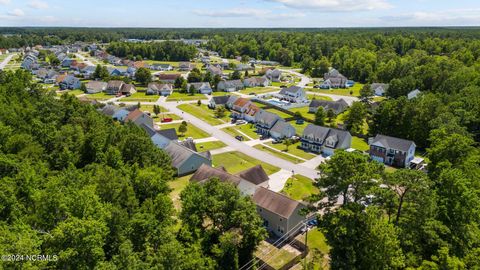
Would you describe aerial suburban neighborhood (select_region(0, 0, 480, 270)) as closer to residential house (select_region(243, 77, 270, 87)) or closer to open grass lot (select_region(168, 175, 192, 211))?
open grass lot (select_region(168, 175, 192, 211))

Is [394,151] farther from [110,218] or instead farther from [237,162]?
[110,218]

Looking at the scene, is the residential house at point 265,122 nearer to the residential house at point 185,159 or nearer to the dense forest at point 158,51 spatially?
the residential house at point 185,159

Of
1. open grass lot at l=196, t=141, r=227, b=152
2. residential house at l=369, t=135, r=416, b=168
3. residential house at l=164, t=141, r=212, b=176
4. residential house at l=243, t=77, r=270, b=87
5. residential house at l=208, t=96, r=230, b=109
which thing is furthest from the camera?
residential house at l=243, t=77, r=270, b=87

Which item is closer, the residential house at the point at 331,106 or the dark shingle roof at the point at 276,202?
the dark shingle roof at the point at 276,202

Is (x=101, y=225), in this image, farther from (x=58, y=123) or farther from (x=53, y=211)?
(x=58, y=123)

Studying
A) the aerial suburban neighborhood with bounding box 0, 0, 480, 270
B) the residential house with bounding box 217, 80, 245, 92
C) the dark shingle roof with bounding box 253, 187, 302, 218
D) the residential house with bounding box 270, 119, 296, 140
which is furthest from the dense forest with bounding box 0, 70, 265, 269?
the residential house with bounding box 217, 80, 245, 92

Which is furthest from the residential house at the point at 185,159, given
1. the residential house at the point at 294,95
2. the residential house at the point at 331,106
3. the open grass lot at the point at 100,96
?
the open grass lot at the point at 100,96
